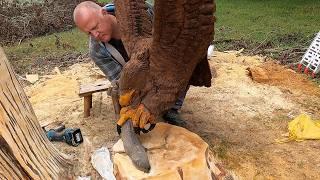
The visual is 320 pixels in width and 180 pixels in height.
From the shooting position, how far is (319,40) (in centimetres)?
580

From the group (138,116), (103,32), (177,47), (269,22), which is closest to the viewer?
(177,47)

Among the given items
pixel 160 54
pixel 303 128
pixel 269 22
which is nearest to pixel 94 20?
pixel 160 54

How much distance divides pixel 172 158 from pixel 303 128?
1.61 m

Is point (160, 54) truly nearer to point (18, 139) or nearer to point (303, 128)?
point (18, 139)

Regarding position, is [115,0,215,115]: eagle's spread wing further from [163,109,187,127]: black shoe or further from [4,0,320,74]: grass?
[4,0,320,74]: grass

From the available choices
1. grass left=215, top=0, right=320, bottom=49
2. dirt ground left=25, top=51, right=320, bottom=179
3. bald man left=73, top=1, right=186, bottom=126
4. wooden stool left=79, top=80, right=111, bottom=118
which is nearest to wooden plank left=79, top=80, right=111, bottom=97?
wooden stool left=79, top=80, right=111, bottom=118

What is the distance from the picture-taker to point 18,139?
108 inches

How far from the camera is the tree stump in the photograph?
2904 millimetres

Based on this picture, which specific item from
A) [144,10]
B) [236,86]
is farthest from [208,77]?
[236,86]

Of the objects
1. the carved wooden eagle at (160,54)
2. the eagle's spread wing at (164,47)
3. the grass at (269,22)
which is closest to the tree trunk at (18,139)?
the carved wooden eagle at (160,54)

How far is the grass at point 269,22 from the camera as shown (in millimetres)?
7160

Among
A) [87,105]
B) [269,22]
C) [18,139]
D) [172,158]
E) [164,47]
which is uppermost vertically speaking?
[164,47]

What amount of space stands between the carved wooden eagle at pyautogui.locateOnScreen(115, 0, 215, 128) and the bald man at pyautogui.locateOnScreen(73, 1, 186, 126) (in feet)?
0.60

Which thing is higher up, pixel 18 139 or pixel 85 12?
pixel 85 12
